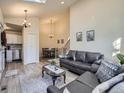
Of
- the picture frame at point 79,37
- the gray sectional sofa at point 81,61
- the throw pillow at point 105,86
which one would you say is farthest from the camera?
the picture frame at point 79,37

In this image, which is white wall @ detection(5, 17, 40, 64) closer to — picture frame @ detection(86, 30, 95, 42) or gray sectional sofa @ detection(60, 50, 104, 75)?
gray sectional sofa @ detection(60, 50, 104, 75)

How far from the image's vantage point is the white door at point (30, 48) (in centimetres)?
770

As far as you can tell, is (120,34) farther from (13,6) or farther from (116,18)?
(13,6)

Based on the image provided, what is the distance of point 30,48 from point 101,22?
5.25 metres

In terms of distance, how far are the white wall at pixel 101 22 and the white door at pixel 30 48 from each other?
10.8ft

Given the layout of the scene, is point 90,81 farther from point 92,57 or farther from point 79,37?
point 79,37

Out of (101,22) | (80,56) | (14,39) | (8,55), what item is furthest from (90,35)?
(8,55)

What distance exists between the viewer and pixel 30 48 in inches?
313

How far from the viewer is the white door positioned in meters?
7.70

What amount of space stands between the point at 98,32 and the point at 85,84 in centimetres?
325

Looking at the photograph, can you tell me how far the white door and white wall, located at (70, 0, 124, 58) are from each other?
330 cm

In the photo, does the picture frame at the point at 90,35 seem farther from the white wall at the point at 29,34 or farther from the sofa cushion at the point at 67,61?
the white wall at the point at 29,34

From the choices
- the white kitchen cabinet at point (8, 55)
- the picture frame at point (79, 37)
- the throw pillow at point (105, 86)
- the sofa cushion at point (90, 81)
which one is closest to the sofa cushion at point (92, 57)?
the picture frame at point (79, 37)

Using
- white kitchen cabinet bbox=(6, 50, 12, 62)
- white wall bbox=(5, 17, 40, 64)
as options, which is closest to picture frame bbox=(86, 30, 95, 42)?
white wall bbox=(5, 17, 40, 64)
